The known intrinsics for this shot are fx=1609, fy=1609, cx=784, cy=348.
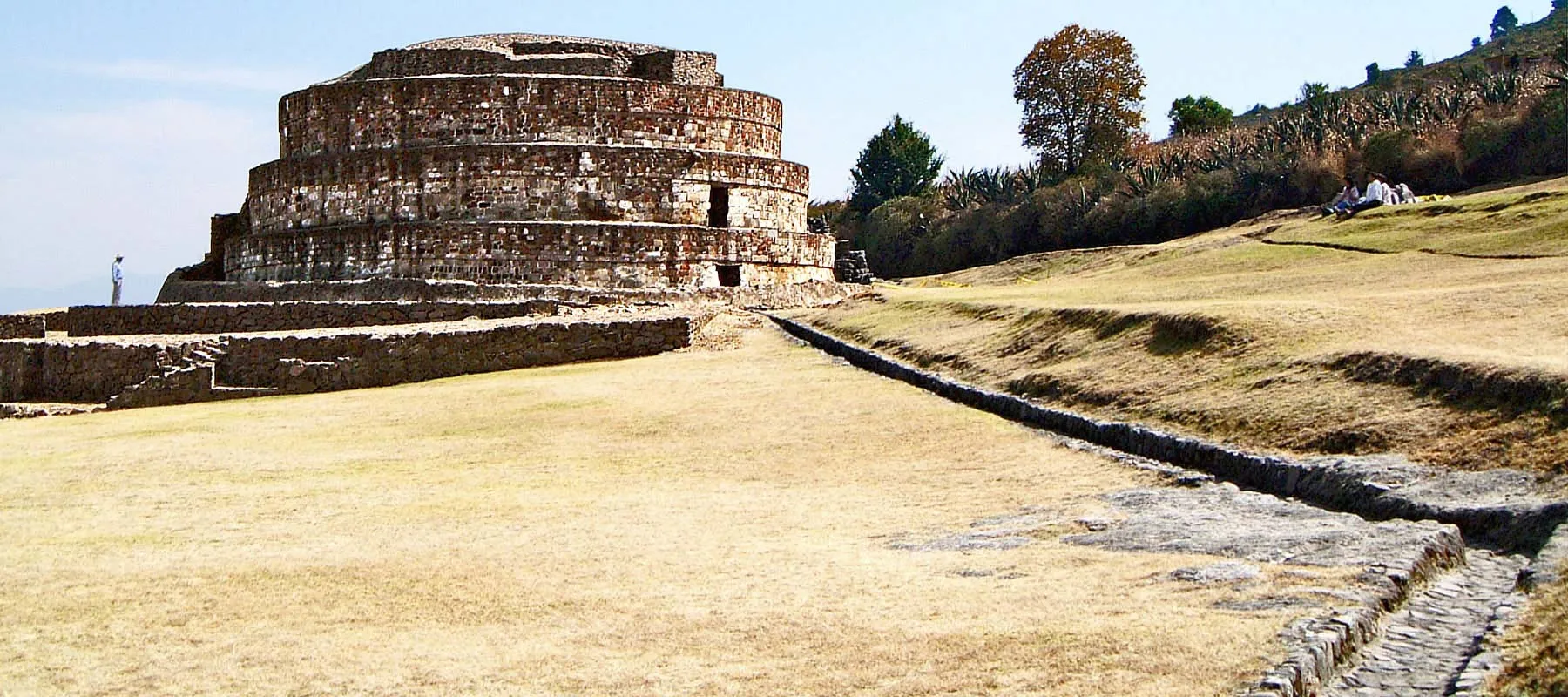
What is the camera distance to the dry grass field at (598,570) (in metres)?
5.58

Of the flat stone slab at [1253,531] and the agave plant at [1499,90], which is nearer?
the flat stone slab at [1253,531]

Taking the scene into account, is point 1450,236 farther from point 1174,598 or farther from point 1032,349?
point 1174,598

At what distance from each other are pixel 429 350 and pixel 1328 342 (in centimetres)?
1227

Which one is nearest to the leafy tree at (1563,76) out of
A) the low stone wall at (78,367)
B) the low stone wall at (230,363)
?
the low stone wall at (230,363)

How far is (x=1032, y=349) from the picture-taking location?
15.9 metres

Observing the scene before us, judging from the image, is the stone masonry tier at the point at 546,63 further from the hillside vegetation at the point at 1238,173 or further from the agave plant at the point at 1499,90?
the agave plant at the point at 1499,90

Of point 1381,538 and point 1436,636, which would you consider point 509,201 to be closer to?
point 1381,538

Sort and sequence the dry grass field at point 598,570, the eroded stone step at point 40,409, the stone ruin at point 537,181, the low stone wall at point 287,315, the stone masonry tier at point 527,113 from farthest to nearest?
the stone masonry tier at point 527,113
the stone ruin at point 537,181
the low stone wall at point 287,315
the eroded stone step at point 40,409
the dry grass field at point 598,570

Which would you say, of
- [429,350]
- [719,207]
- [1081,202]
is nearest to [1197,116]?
[1081,202]

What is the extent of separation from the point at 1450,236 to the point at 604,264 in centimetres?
1609

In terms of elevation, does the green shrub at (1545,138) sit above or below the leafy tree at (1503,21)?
below

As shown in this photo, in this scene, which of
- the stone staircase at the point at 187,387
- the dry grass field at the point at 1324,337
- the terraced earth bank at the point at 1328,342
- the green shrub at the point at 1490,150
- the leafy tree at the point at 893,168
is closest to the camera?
the terraced earth bank at the point at 1328,342

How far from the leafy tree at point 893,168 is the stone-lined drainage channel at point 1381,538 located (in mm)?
56509

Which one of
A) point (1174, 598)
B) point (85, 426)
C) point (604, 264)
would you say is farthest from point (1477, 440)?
point (604, 264)
